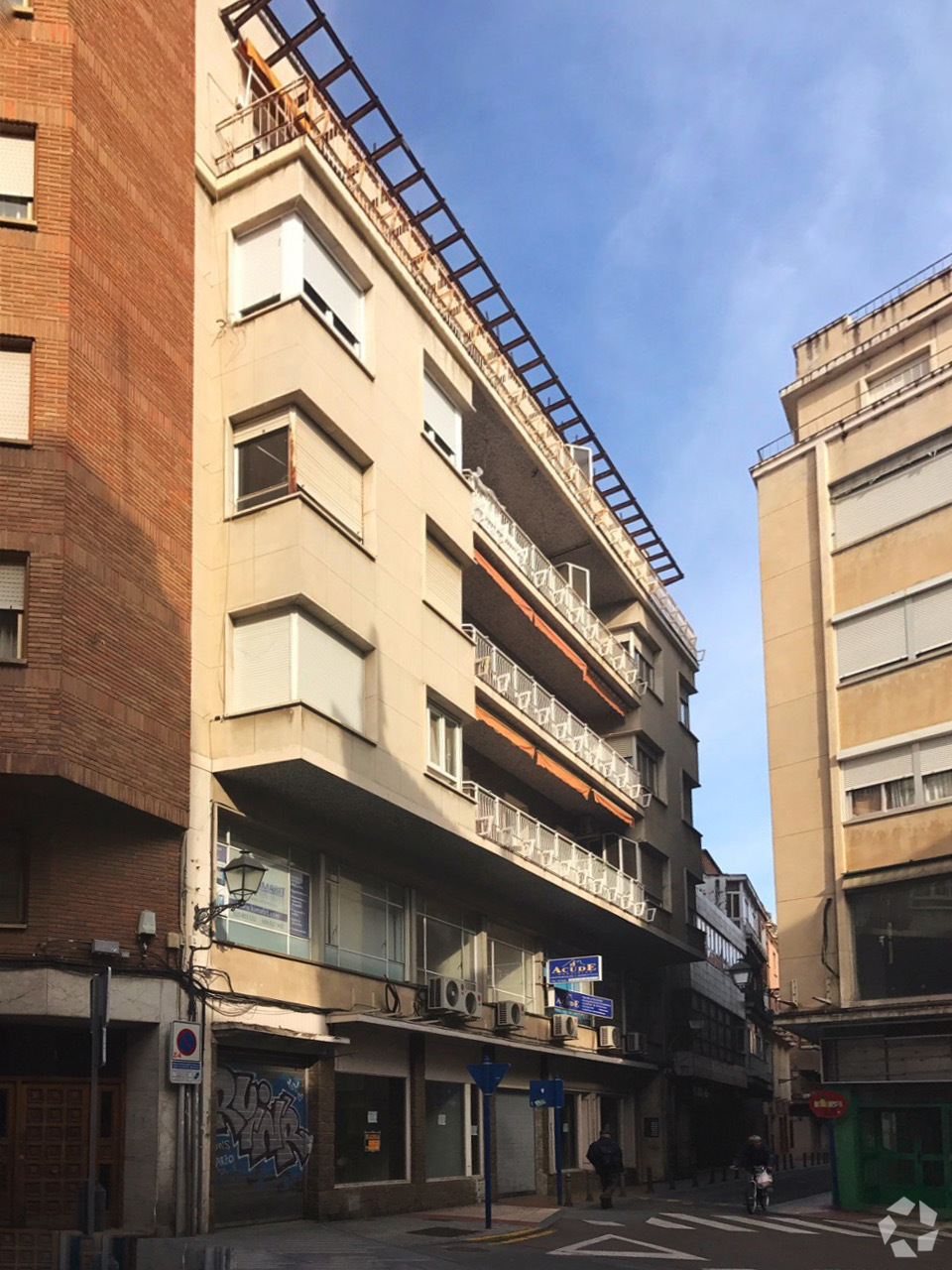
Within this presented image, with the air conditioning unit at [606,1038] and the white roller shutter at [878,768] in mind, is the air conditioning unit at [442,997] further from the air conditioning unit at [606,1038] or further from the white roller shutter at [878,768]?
the air conditioning unit at [606,1038]

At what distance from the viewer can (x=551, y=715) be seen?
31.9 meters

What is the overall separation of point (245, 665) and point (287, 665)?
788mm

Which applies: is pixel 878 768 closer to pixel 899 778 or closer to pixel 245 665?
pixel 899 778

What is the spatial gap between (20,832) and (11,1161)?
12.8 feet

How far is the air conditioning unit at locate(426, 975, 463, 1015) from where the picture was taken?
81.3ft

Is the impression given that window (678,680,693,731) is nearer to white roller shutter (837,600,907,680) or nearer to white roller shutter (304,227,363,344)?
white roller shutter (837,600,907,680)

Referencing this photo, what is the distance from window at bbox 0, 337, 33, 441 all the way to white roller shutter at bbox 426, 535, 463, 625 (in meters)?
9.05

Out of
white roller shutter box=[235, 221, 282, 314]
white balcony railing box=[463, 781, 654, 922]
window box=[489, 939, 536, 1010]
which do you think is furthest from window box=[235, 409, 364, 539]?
window box=[489, 939, 536, 1010]

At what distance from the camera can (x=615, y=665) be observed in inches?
1475

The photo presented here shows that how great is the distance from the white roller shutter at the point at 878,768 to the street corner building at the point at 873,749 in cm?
3

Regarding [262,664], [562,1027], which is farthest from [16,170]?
[562,1027]

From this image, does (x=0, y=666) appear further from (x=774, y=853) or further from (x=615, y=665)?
(x=615, y=665)

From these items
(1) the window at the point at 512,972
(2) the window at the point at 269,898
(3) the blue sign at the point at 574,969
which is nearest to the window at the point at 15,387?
(2) the window at the point at 269,898

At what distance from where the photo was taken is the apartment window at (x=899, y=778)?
88.3 feet
